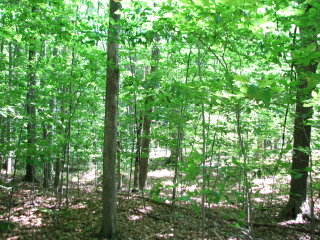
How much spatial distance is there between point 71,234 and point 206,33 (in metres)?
5.44

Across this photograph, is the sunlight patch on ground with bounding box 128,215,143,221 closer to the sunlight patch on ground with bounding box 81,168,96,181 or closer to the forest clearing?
the forest clearing

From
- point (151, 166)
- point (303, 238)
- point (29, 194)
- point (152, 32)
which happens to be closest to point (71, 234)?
point (29, 194)

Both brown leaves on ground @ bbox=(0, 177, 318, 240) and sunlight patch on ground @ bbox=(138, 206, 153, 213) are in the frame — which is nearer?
brown leaves on ground @ bbox=(0, 177, 318, 240)

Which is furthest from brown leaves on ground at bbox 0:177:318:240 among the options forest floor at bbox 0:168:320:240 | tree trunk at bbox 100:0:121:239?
tree trunk at bbox 100:0:121:239

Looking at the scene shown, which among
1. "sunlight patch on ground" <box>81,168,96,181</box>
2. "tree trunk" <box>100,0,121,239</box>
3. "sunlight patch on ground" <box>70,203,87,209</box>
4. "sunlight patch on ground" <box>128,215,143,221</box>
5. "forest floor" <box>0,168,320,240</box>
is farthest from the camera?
"sunlight patch on ground" <box>81,168,96,181</box>

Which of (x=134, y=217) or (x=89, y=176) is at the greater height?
(x=134, y=217)

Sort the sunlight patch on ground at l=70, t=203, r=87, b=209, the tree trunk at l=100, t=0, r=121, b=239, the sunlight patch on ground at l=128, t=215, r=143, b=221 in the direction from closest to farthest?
the tree trunk at l=100, t=0, r=121, b=239 → the sunlight patch on ground at l=128, t=215, r=143, b=221 → the sunlight patch on ground at l=70, t=203, r=87, b=209

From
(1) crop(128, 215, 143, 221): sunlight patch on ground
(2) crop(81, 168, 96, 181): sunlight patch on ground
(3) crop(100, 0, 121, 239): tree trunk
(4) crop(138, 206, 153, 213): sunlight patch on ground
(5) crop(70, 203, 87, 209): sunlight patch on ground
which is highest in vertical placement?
(3) crop(100, 0, 121, 239): tree trunk

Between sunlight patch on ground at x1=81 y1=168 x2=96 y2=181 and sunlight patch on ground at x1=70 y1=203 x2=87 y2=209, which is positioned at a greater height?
sunlight patch on ground at x1=70 y1=203 x2=87 y2=209

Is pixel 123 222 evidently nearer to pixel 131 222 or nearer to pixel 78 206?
pixel 131 222

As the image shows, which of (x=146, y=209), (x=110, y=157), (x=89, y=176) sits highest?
(x=110, y=157)

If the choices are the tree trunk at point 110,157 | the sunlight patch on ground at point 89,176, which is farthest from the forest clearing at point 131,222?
the sunlight patch on ground at point 89,176

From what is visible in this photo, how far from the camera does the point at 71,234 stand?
5.57 meters

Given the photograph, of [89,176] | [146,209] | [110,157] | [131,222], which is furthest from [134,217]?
[89,176]
